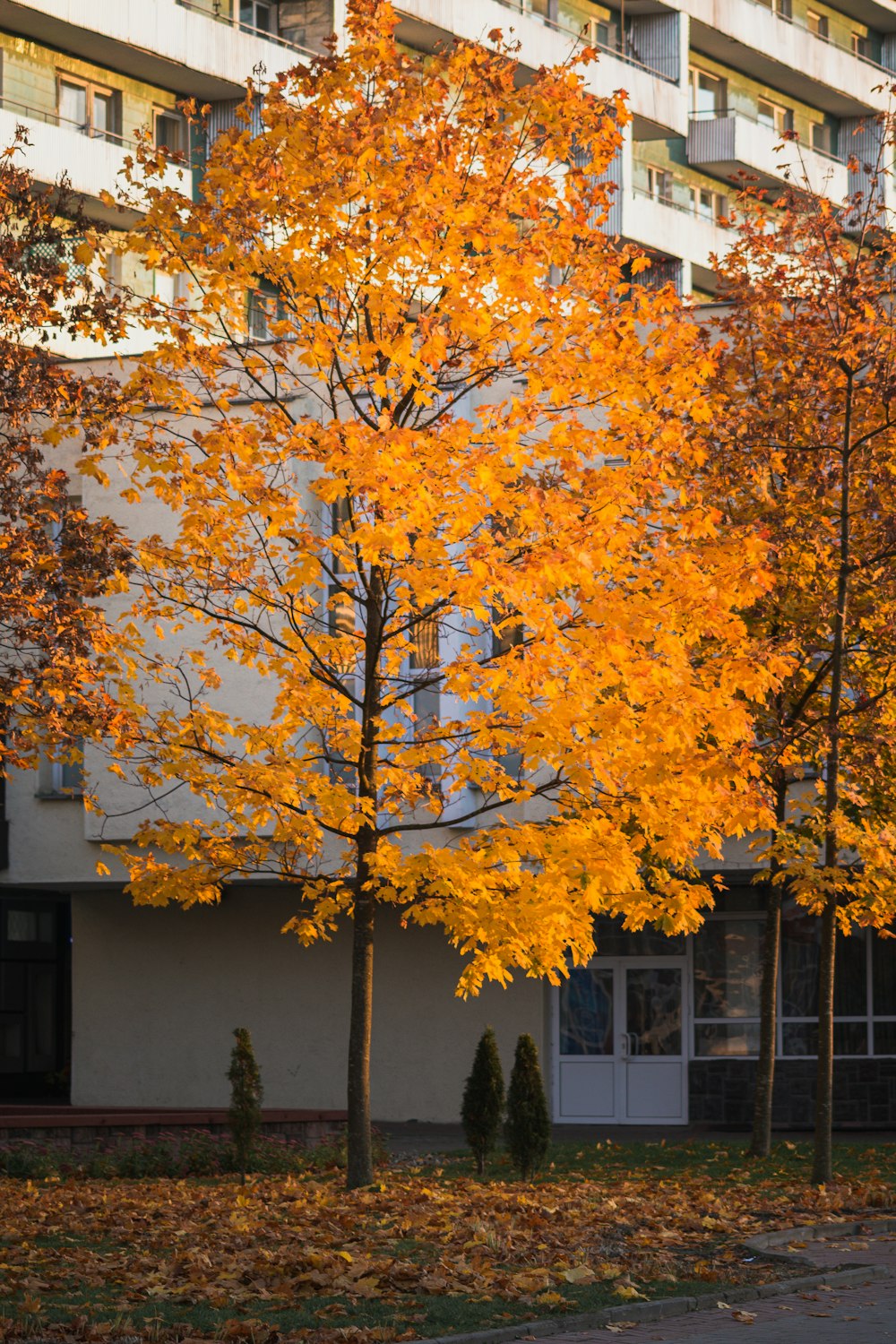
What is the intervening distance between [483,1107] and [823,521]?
6.43 meters

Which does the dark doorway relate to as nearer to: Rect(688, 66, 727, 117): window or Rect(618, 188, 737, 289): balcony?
Rect(618, 188, 737, 289): balcony

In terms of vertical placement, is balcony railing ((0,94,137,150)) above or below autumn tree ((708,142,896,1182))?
above

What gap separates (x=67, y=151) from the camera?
38031 millimetres

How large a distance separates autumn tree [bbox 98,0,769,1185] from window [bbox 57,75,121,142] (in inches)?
1012

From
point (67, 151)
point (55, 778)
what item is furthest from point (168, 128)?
point (55, 778)

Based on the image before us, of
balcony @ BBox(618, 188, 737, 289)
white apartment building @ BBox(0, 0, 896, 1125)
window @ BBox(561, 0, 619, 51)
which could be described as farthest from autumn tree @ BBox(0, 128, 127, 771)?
window @ BBox(561, 0, 619, 51)

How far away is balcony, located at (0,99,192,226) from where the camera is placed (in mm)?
37219

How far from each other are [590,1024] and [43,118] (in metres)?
22.0

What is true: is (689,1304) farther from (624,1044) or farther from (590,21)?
(590,21)

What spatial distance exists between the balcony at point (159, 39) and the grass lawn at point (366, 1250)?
89.3 ft

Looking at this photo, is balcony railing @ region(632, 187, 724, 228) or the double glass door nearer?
the double glass door

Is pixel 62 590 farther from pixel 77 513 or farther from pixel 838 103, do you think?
pixel 838 103

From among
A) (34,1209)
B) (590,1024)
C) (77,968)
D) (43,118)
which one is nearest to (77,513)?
(34,1209)

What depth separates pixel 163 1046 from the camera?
30.2 metres
